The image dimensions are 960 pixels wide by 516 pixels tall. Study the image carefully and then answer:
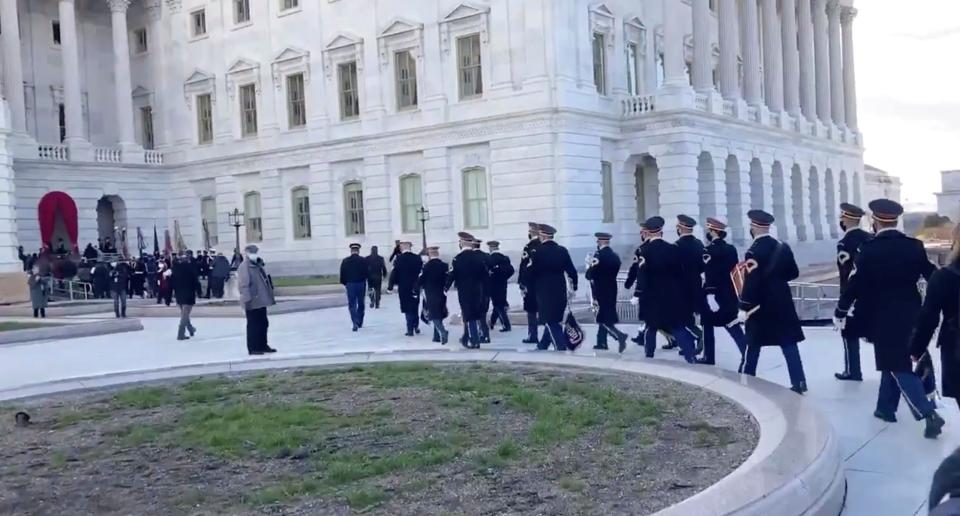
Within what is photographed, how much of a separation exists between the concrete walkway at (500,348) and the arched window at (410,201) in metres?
9.91

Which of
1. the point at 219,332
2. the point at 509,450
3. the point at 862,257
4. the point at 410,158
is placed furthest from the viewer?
the point at 410,158

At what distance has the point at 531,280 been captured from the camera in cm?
1424

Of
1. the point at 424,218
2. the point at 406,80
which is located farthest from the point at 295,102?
the point at 424,218

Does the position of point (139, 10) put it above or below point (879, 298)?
above

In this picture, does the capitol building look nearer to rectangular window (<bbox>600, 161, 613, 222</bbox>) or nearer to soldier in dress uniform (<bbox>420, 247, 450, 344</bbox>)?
rectangular window (<bbox>600, 161, 613, 222</bbox>)

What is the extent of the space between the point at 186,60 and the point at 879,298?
4355cm

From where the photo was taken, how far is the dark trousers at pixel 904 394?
7.61m

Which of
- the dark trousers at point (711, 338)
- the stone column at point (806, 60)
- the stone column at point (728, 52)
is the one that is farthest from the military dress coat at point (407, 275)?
the stone column at point (806, 60)

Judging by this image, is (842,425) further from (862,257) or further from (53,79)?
(53,79)

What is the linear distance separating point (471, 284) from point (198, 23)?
1443 inches

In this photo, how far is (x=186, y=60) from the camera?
152ft

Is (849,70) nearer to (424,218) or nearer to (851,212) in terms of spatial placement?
(424,218)

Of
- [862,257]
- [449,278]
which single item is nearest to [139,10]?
[449,278]

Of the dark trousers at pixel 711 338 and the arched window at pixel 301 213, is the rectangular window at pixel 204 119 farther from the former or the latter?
the dark trousers at pixel 711 338
